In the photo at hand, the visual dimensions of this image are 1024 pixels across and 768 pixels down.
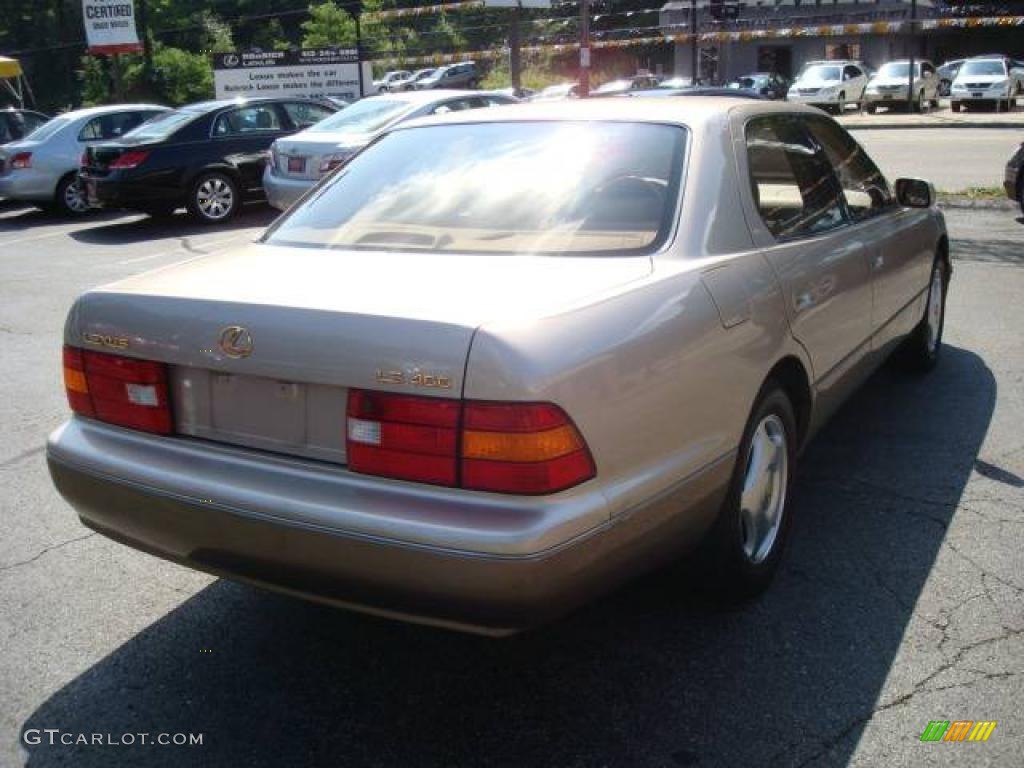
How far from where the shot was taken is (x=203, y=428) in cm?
272

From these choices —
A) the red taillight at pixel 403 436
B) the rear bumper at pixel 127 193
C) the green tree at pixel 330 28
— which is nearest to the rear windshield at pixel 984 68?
the rear bumper at pixel 127 193

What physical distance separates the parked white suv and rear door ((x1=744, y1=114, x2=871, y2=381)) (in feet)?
104

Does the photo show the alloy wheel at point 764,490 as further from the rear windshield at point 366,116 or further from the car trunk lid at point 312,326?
the rear windshield at point 366,116

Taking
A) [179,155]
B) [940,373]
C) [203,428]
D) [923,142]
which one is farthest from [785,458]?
[923,142]

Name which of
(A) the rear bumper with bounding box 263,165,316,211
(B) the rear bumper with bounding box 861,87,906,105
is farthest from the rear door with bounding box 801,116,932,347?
(B) the rear bumper with bounding box 861,87,906,105

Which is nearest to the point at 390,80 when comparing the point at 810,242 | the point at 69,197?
the point at 69,197

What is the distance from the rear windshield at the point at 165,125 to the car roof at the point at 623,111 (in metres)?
10.4

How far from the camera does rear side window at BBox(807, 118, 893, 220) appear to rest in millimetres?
4293

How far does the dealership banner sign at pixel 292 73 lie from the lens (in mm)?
25500

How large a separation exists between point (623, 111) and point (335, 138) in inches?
345

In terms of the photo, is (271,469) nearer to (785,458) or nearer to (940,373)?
(785,458)

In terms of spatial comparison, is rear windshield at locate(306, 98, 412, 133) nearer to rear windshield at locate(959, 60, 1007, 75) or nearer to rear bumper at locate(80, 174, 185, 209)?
rear bumper at locate(80, 174, 185, 209)

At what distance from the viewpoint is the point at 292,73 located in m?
26.0

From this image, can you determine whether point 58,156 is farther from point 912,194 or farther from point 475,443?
point 475,443
